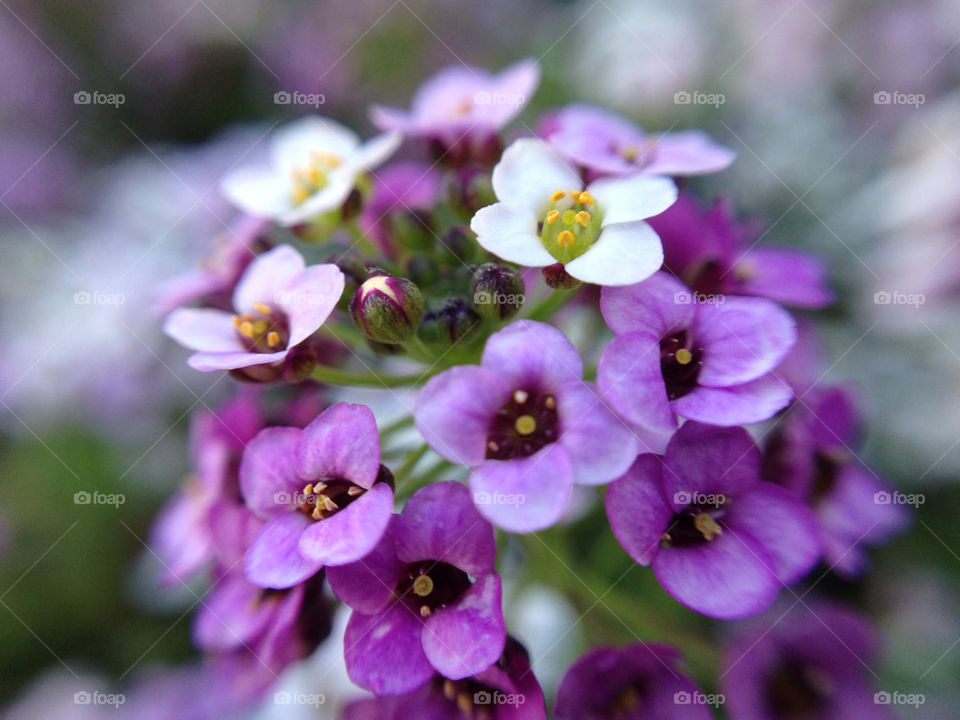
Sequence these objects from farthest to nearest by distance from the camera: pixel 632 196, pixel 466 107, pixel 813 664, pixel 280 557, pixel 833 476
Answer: pixel 466 107 → pixel 833 476 → pixel 813 664 → pixel 632 196 → pixel 280 557

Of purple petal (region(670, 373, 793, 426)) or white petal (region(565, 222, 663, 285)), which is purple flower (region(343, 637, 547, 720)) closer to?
purple petal (region(670, 373, 793, 426))

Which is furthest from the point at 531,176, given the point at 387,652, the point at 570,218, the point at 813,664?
the point at 813,664

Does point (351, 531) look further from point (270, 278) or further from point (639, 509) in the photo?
point (270, 278)

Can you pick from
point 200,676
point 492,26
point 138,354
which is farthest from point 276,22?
point 200,676

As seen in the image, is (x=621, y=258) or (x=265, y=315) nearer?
(x=621, y=258)

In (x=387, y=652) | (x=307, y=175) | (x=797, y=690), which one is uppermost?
(x=307, y=175)

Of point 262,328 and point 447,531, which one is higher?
point 262,328

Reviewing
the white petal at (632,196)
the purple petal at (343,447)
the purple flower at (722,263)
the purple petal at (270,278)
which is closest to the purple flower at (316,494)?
the purple petal at (343,447)
